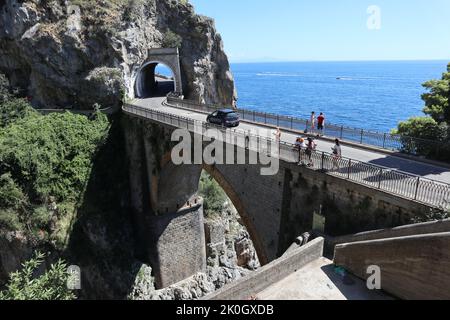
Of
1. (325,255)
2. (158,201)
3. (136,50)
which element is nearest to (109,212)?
(158,201)

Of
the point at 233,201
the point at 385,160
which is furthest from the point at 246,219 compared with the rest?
the point at 385,160

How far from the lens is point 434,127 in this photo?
55.6 ft

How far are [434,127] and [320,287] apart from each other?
36.5ft

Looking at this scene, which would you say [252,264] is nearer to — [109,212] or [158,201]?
[158,201]

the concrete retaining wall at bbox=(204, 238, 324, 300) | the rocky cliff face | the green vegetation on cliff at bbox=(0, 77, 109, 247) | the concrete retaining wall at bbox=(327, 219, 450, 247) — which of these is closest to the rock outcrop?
the green vegetation on cliff at bbox=(0, 77, 109, 247)

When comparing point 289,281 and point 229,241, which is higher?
point 289,281

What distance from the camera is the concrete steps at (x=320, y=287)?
1018 cm

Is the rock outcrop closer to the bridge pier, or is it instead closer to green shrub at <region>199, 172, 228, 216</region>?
green shrub at <region>199, 172, 228, 216</region>

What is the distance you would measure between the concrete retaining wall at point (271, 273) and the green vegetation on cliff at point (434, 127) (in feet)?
25.9

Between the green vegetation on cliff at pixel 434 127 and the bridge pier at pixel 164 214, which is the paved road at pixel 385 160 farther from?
the bridge pier at pixel 164 214

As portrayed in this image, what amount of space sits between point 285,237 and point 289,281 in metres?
4.06

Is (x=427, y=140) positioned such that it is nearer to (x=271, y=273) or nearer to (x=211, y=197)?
(x=271, y=273)

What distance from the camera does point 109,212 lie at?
3031cm
